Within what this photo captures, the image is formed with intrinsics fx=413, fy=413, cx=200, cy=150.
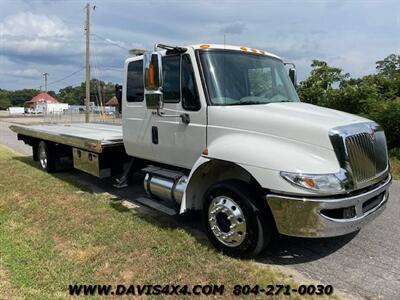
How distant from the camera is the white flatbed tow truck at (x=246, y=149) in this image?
4023 mm

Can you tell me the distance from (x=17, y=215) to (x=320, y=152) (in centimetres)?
458

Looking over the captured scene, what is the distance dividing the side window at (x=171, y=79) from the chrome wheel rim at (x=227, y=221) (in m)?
1.52

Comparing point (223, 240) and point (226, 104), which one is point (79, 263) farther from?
point (226, 104)

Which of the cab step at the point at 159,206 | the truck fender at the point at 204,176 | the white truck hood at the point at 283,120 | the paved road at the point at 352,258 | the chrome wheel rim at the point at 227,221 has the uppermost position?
the white truck hood at the point at 283,120

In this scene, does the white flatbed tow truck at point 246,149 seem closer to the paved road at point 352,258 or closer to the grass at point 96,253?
the grass at point 96,253

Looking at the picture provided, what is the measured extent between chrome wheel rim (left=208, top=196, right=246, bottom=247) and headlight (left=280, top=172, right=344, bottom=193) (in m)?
0.78

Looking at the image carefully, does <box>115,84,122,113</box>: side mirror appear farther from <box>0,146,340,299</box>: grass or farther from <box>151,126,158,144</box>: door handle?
<box>0,146,340,299</box>: grass

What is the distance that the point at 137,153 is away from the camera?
20.8 feet

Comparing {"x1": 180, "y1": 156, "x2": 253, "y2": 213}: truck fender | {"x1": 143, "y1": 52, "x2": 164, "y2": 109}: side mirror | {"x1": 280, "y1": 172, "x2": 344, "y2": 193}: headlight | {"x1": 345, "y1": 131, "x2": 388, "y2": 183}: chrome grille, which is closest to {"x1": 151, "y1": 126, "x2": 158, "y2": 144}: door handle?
{"x1": 143, "y1": 52, "x2": 164, "y2": 109}: side mirror

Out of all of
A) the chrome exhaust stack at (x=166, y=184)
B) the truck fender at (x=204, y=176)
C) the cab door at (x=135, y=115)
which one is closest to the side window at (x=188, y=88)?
the truck fender at (x=204, y=176)

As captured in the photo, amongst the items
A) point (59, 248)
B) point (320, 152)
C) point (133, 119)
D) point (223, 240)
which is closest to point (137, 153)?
point (133, 119)

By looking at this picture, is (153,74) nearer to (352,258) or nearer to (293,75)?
(293,75)

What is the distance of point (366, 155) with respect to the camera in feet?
14.3

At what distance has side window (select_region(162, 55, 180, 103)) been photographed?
17.4 feet
